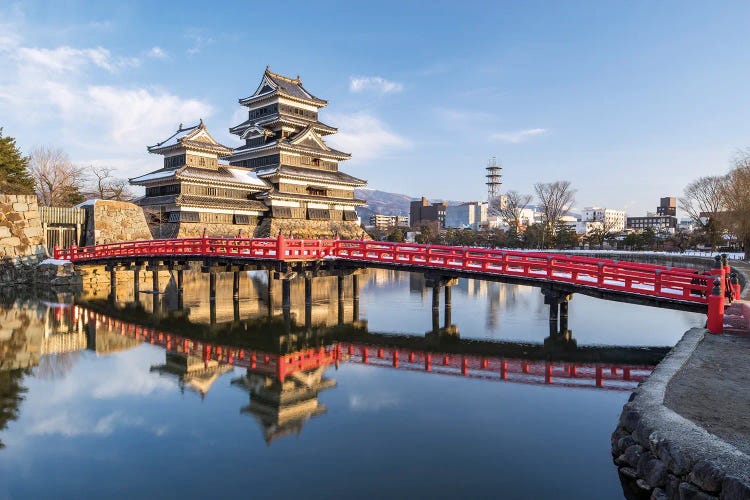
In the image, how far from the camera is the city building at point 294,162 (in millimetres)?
50031

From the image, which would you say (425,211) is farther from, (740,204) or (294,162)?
(740,204)

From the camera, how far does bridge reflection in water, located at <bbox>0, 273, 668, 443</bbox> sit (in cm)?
1181

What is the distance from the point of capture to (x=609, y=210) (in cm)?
15412

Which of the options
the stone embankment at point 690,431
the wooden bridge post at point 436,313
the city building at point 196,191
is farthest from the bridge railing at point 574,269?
the city building at point 196,191

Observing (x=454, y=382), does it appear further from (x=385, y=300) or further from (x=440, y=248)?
(x=385, y=300)

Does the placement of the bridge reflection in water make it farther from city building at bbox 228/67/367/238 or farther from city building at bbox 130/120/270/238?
city building at bbox 228/67/367/238

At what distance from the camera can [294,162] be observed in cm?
5231

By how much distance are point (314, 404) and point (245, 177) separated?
40623 mm

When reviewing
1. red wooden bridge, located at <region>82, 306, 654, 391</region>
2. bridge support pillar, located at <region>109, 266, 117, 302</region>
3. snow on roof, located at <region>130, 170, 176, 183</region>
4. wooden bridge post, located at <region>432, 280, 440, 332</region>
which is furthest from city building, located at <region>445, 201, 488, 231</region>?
red wooden bridge, located at <region>82, 306, 654, 391</region>

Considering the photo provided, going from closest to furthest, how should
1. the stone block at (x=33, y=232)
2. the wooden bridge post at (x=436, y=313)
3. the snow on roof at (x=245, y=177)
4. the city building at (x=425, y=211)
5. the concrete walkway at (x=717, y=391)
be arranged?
1. the concrete walkway at (x=717, y=391)
2. the wooden bridge post at (x=436, y=313)
3. the stone block at (x=33, y=232)
4. the snow on roof at (x=245, y=177)
5. the city building at (x=425, y=211)

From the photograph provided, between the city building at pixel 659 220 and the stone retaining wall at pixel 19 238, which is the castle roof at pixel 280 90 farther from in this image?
the city building at pixel 659 220

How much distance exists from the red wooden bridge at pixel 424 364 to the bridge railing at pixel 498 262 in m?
3.16


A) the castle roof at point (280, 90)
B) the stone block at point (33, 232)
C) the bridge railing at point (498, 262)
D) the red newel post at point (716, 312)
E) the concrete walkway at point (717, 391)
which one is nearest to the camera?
the concrete walkway at point (717, 391)

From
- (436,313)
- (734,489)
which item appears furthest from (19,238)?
(734,489)
